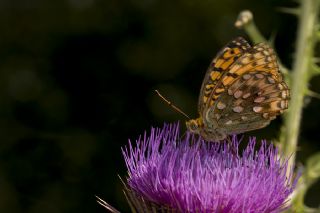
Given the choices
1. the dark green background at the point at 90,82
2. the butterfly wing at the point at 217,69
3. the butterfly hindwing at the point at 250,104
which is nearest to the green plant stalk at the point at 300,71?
the butterfly hindwing at the point at 250,104

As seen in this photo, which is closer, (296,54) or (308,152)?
(296,54)

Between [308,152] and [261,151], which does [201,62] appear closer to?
[308,152]

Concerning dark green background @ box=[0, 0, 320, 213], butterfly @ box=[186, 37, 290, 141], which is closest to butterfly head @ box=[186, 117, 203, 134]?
butterfly @ box=[186, 37, 290, 141]

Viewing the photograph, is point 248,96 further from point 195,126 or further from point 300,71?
point 300,71

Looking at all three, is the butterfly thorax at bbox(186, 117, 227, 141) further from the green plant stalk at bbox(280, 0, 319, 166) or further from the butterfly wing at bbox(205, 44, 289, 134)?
the green plant stalk at bbox(280, 0, 319, 166)

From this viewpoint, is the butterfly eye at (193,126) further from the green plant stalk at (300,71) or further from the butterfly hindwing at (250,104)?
the green plant stalk at (300,71)

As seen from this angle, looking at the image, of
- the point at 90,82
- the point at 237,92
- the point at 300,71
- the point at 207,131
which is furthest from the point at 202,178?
the point at 90,82

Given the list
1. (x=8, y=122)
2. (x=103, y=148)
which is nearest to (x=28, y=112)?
(x=8, y=122)
